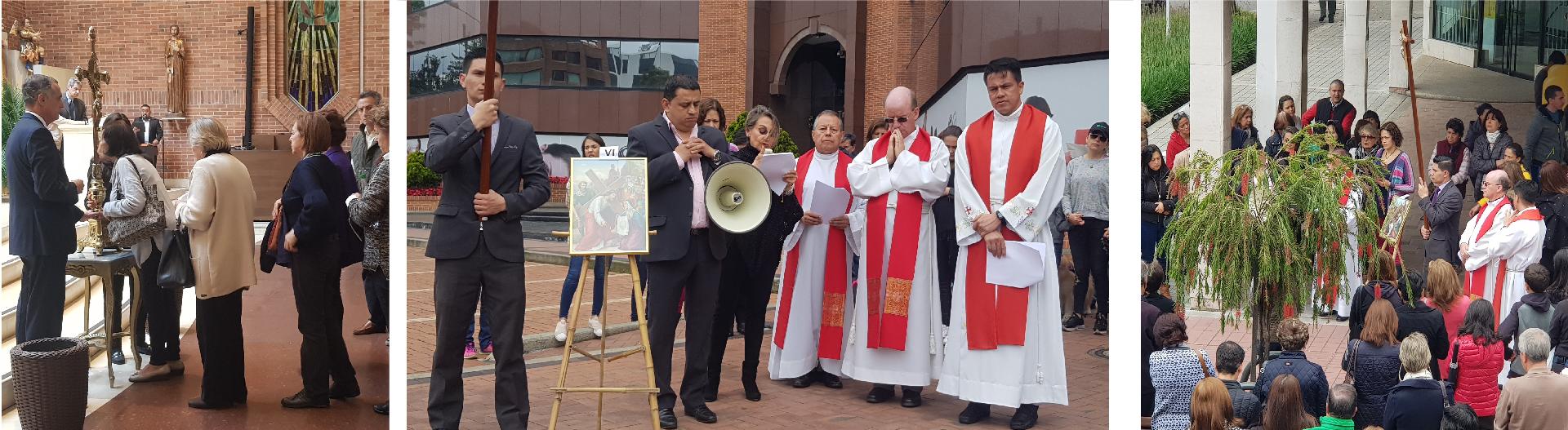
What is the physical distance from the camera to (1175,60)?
7.70m

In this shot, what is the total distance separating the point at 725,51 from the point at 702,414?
199cm

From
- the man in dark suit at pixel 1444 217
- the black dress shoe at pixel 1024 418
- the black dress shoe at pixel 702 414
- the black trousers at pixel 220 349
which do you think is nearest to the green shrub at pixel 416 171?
the black trousers at pixel 220 349

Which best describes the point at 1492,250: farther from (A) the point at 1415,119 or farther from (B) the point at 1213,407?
(B) the point at 1213,407

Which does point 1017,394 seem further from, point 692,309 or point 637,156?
point 637,156

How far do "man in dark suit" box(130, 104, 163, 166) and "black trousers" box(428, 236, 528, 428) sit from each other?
6.28 feet

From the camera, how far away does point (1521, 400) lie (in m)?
5.05

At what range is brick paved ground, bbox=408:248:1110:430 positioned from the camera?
5.03 meters

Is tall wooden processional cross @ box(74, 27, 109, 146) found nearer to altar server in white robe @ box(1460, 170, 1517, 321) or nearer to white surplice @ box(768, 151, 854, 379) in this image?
white surplice @ box(768, 151, 854, 379)

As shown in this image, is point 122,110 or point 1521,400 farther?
point 122,110

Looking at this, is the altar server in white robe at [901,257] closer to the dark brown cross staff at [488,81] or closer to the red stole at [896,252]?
the red stole at [896,252]

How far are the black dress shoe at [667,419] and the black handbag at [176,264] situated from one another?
7.59 feet

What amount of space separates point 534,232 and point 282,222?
1.23 metres

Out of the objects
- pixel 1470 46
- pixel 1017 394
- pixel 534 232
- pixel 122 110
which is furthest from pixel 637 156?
pixel 1470 46

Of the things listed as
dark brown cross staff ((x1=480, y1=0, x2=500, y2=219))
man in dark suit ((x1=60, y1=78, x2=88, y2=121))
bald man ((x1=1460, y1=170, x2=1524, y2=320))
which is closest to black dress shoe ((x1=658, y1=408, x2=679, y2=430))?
dark brown cross staff ((x1=480, y1=0, x2=500, y2=219))
